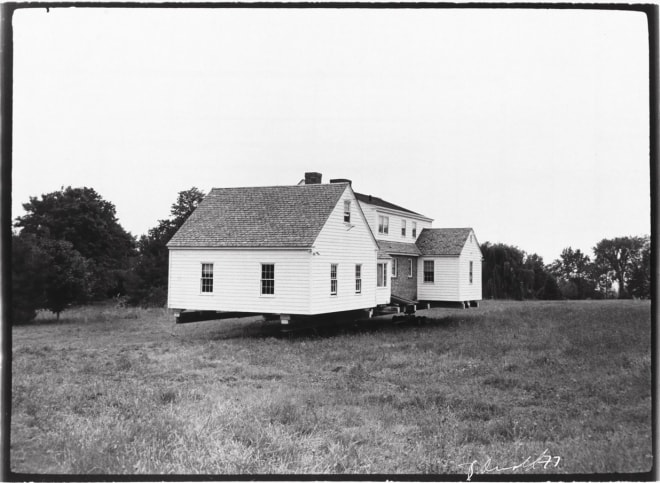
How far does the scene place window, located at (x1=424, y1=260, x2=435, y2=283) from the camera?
3350 cm

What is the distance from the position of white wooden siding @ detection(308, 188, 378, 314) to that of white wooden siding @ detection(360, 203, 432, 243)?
3.44 metres

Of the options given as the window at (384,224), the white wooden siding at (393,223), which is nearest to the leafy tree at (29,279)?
the white wooden siding at (393,223)

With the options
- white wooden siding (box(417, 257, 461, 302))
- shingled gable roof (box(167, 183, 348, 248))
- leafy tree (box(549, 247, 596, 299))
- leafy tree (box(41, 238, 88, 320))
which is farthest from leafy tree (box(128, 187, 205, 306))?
leafy tree (box(549, 247, 596, 299))

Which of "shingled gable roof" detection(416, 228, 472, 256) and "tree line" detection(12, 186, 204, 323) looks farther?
"shingled gable roof" detection(416, 228, 472, 256)

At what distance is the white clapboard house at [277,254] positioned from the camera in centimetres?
2208

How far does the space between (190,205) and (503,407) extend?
21139mm

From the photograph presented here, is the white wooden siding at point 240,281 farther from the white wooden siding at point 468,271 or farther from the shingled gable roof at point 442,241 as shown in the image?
the white wooden siding at point 468,271

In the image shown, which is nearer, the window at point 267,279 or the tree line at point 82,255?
the tree line at point 82,255

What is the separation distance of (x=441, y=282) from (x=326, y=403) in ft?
74.2

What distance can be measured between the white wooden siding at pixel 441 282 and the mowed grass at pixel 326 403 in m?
10.7

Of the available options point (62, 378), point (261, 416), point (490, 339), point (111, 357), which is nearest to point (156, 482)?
point (261, 416)
